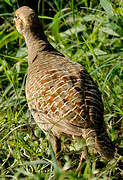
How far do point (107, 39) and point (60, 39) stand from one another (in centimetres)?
54

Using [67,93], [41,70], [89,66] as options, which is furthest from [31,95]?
[89,66]

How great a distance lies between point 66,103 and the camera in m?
2.59

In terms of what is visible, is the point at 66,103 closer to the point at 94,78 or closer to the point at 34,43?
the point at 94,78

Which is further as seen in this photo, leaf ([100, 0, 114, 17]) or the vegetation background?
leaf ([100, 0, 114, 17])

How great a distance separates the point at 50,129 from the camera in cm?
261

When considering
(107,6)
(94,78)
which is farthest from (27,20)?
(107,6)

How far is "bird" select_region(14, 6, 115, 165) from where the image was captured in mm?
2527

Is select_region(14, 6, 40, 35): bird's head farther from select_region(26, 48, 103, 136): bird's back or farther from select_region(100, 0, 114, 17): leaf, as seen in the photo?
select_region(100, 0, 114, 17): leaf

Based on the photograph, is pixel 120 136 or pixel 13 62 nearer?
pixel 120 136

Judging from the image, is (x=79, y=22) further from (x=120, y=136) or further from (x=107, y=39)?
(x=120, y=136)

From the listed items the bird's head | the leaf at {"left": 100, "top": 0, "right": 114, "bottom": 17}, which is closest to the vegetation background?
the leaf at {"left": 100, "top": 0, "right": 114, "bottom": 17}

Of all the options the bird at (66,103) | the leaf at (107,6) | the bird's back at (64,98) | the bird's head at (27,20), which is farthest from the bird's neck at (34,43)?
the leaf at (107,6)

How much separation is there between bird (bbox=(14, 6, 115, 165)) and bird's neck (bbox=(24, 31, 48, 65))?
0.25 m

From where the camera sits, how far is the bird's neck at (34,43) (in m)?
3.59
